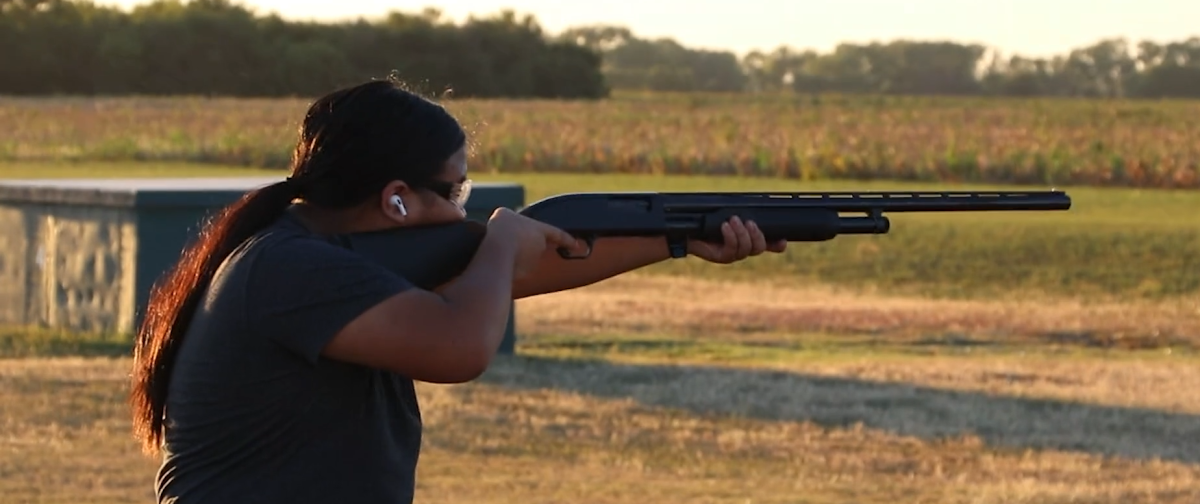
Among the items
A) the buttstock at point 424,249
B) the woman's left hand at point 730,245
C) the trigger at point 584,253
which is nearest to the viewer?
the buttstock at point 424,249

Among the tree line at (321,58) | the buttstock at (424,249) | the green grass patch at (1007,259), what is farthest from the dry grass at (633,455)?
the tree line at (321,58)

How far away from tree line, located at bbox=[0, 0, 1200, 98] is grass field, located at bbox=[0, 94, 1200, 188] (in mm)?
974

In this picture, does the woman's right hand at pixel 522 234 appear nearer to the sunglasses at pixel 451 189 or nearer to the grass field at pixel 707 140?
the sunglasses at pixel 451 189

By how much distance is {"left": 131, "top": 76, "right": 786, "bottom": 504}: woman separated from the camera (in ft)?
12.0

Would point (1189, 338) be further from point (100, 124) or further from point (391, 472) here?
point (100, 124)

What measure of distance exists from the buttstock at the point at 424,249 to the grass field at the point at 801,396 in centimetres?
529

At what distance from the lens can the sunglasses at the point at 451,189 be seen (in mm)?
3867

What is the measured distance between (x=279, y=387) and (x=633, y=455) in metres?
6.96

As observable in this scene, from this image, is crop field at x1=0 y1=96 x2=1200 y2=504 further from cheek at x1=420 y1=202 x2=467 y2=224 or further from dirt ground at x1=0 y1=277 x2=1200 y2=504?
cheek at x1=420 y1=202 x2=467 y2=224

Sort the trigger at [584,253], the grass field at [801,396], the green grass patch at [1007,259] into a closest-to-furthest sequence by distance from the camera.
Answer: the trigger at [584,253], the grass field at [801,396], the green grass patch at [1007,259]

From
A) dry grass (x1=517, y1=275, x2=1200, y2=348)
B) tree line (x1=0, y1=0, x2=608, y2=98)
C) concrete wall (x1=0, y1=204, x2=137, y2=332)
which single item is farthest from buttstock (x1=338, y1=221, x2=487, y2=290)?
tree line (x1=0, y1=0, x2=608, y2=98)

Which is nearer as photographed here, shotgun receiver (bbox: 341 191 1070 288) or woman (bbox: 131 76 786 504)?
woman (bbox: 131 76 786 504)

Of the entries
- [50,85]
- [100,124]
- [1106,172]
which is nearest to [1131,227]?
[1106,172]

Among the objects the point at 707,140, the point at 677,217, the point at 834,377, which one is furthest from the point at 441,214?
the point at 707,140
